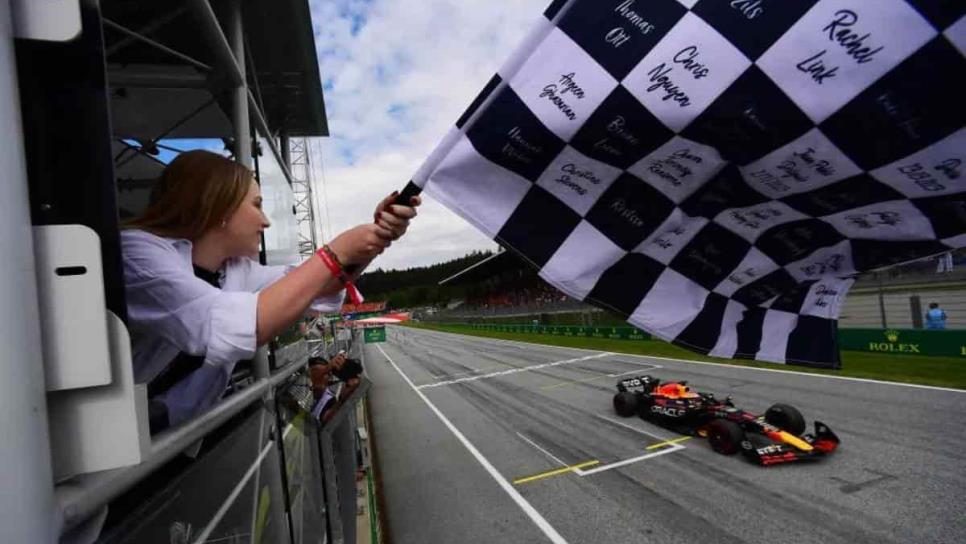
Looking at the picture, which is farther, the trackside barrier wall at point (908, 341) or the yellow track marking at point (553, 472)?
the trackside barrier wall at point (908, 341)

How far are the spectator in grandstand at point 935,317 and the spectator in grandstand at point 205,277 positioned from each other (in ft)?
54.5

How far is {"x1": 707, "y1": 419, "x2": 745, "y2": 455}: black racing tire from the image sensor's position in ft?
24.4

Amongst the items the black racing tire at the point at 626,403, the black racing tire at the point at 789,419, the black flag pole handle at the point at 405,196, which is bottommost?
the black racing tire at the point at 626,403

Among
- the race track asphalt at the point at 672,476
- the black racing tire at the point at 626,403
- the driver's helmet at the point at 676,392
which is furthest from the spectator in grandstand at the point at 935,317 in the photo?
the black racing tire at the point at 626,403

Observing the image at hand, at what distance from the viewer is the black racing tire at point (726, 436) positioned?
7452 mm

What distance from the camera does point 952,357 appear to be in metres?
12.4

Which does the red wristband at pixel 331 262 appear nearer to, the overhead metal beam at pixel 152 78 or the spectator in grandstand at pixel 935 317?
the overhead metal beam at pixel 152 78

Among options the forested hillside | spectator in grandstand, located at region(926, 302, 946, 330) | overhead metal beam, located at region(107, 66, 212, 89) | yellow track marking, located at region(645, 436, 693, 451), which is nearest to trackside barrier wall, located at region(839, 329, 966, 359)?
spectator in grandstand, located at region(926, 302, 946, 330)

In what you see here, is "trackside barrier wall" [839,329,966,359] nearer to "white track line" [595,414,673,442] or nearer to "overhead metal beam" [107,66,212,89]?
"white track line" [595,414,673,442]

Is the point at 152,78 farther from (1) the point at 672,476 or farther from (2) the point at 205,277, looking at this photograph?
(1) the point at 672,476

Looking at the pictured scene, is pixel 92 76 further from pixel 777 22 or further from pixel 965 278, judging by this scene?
pixel 965 278

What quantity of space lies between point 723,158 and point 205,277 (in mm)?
1509

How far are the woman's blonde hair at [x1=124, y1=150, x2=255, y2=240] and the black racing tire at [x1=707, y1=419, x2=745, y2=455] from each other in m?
7.67

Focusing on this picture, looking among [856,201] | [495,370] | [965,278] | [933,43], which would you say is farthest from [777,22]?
[495,370]
